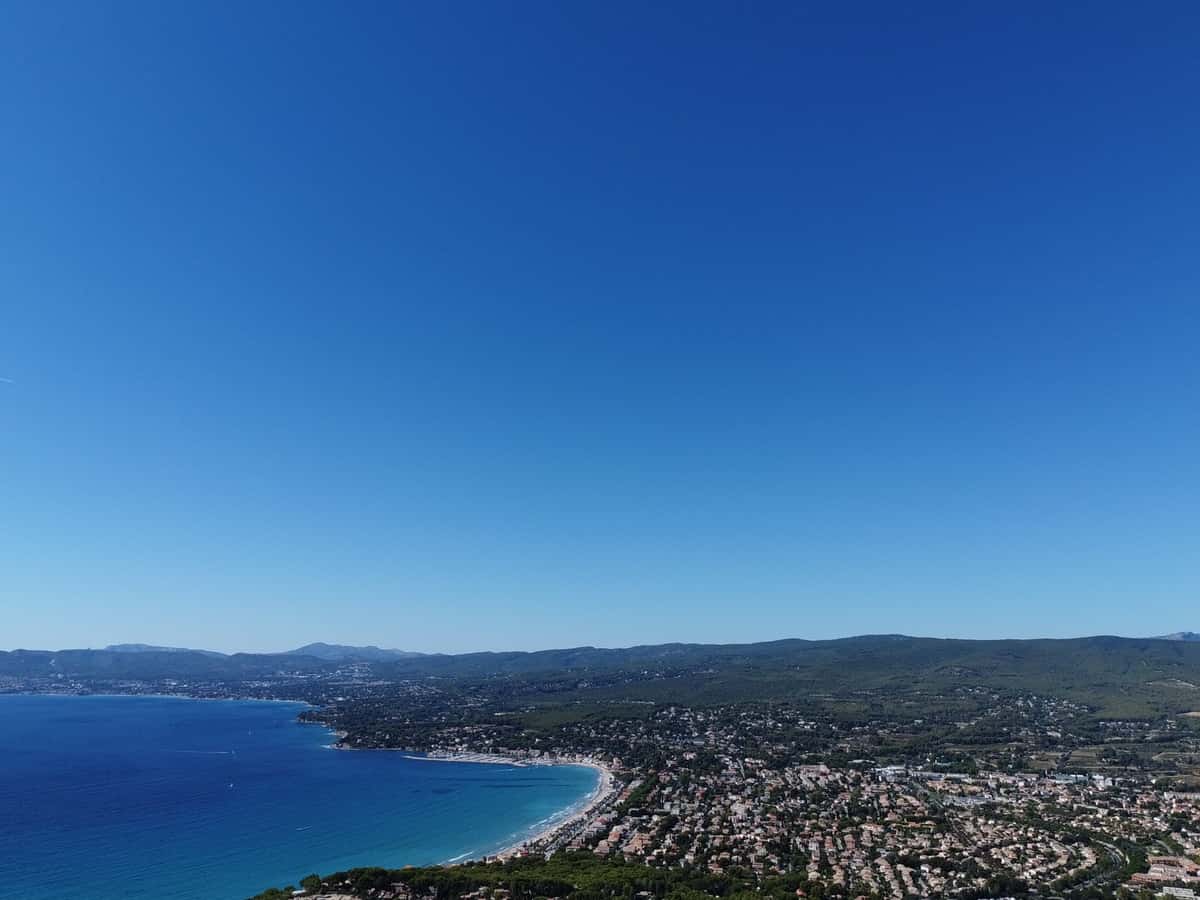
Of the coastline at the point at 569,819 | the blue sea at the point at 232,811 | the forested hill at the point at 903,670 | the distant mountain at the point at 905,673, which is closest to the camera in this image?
the blue sea at the point at 232,811

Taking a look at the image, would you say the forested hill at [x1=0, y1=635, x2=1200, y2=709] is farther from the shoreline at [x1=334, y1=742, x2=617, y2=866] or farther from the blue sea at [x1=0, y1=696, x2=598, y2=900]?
the blue sea at [x1=0, y1=696, x2=598, y2=900]

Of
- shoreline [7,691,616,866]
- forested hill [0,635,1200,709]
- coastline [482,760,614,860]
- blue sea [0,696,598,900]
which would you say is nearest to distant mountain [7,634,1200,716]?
forested hill [0,635,1200,709]

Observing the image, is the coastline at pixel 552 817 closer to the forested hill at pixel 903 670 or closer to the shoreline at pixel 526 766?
the shoreline at pixel 526 766

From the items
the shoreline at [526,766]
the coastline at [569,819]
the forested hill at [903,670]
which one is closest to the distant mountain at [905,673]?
the forested hill at [903,670]

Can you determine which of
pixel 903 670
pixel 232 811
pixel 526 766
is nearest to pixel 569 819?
pixel 232 811

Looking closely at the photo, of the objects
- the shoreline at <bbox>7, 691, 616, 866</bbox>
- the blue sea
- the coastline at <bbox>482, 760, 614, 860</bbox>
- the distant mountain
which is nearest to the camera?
the blue sea

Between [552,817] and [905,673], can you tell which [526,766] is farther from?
[905,673]

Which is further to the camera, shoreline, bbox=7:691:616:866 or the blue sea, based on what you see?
shoreline, bbox=7:691:616:866

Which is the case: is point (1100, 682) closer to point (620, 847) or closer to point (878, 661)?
point (878, 661)

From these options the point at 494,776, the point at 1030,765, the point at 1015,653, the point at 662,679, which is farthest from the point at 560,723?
the point at 1015,653
